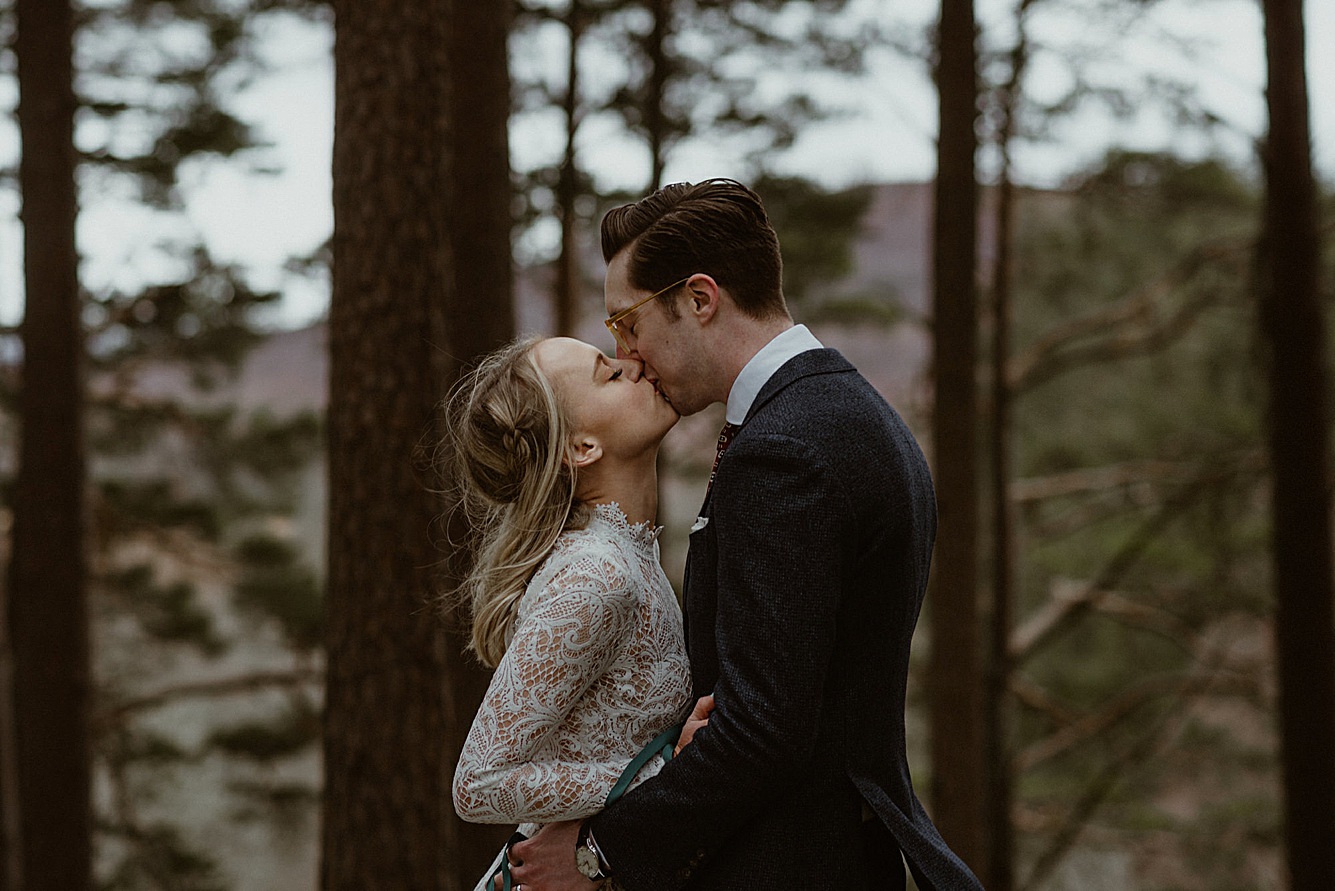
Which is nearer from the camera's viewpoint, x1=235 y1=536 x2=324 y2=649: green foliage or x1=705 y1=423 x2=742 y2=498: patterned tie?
x1=705 y1=423 x2=742 y2=498: patterned tie

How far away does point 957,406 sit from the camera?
24.2ft

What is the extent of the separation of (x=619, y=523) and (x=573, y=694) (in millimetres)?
379

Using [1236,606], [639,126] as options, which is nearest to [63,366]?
[639,126]

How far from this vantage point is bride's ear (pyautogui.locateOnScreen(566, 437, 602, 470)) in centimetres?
A: 247

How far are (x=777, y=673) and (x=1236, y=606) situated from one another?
43.1 feet

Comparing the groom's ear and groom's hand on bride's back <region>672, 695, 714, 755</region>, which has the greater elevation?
the groom's ear

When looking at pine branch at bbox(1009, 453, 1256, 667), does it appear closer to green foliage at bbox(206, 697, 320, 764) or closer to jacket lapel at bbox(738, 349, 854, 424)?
green foliage at bbox(206, 697, 320, 764)

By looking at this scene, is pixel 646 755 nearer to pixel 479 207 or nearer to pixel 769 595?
pixel 769 595

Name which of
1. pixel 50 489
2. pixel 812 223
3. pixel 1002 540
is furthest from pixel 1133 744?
pixel 50 489

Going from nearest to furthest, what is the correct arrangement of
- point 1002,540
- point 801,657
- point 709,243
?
point 801,657 < point 709,243 < point 1002,540

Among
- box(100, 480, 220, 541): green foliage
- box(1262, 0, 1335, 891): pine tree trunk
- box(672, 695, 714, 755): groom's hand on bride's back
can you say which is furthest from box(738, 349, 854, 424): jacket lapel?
box(100, 480, 220, 541): green foliage

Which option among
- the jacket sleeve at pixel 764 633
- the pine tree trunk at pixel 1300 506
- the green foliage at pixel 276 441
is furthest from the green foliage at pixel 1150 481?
the jacket sleeve at pixel 764 633

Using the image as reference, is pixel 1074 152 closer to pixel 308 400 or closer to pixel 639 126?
pixel 639 126

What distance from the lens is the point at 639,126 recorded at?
11.8m
